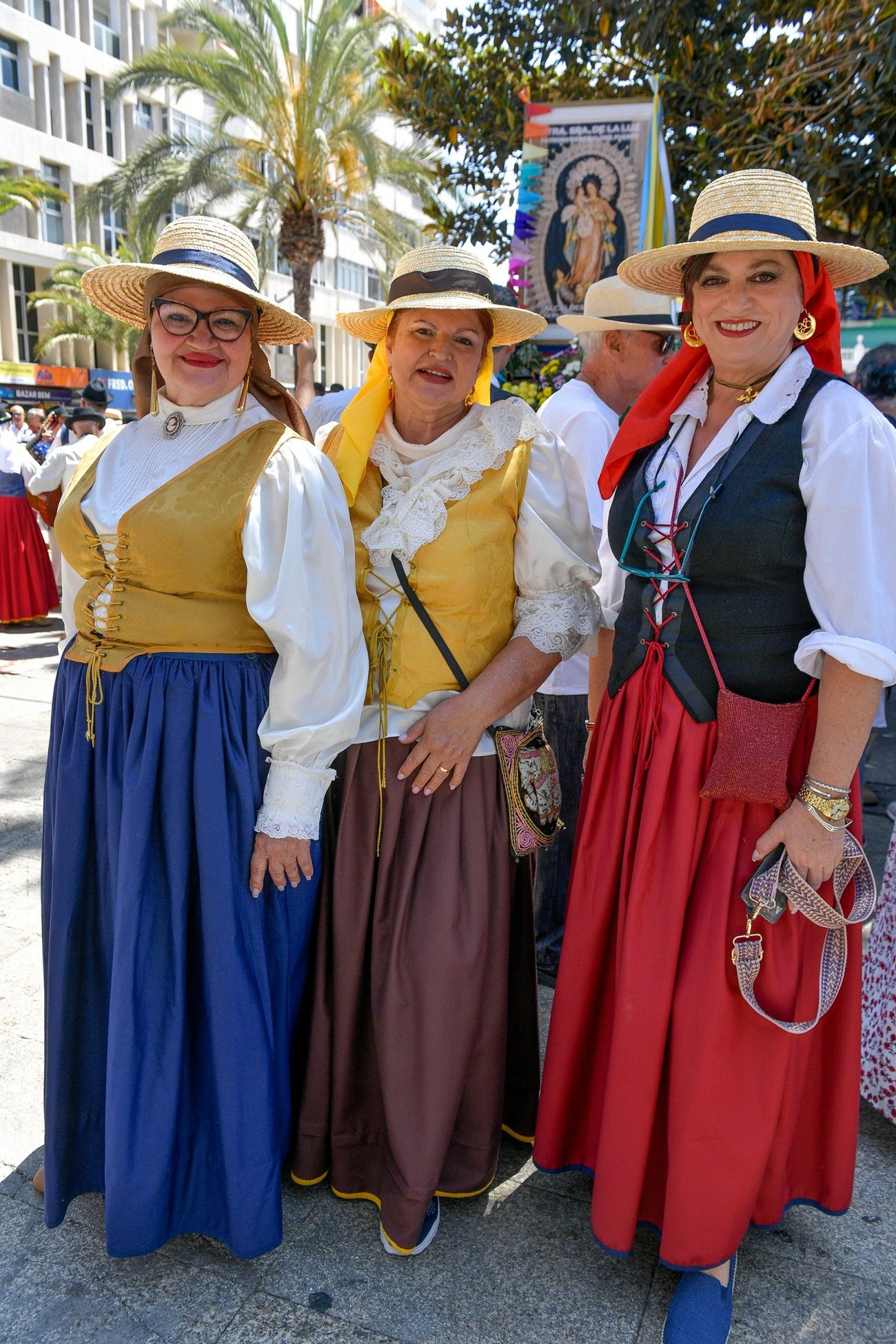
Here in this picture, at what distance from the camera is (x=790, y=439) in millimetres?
1720

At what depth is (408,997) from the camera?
6.77 feet

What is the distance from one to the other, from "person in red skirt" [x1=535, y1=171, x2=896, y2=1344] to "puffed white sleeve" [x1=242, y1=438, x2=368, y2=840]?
567 mm

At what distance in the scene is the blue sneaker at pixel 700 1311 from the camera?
70.2 inches

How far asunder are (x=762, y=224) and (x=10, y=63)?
29.4 m

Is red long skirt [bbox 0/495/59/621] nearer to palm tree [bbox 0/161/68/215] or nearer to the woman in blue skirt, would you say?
the woman in blue skirt

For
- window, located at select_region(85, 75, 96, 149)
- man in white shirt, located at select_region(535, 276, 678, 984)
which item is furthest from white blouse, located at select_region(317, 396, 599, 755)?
window, located at select_region(85, 75, 96, 149)

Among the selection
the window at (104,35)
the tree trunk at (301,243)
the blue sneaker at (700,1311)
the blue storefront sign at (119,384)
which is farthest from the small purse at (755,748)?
the window at (104,35)

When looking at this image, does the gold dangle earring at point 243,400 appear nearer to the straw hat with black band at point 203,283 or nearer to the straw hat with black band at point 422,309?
the straw hat with black band at point 203,283

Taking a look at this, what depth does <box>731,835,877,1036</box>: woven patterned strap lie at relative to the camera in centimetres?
176

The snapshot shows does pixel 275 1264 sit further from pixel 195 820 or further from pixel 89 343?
pixel 89 343

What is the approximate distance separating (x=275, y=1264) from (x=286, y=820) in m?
0.93

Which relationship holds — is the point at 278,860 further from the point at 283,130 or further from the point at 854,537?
the point at 283,130

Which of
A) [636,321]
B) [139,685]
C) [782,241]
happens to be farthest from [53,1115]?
[636,321]

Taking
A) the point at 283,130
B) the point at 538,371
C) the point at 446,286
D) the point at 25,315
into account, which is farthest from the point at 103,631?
the point at 25,315
